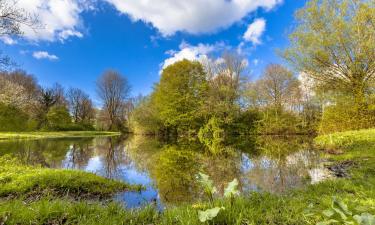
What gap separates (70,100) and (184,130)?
36.5 m

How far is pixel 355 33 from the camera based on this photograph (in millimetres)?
12844

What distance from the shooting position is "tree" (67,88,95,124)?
5247cm

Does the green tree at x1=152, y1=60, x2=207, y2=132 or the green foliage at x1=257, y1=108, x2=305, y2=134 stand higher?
the green tree at x1=152, y1=60, x2=207, y2=132

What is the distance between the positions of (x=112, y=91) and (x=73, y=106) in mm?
13673

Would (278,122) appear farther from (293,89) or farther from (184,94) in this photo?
(184,94)

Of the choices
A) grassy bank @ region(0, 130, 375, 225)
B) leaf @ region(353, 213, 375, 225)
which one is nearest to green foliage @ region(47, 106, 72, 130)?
grassy bank @ region(0, 130, 375, 225)

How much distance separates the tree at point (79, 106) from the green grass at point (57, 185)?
50426 millimetres

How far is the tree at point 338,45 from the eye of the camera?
1252 cm

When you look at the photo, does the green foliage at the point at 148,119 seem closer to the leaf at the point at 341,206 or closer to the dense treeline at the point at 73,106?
the dense treeline at the point at 73,106

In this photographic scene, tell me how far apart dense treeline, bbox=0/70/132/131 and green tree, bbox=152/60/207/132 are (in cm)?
2144

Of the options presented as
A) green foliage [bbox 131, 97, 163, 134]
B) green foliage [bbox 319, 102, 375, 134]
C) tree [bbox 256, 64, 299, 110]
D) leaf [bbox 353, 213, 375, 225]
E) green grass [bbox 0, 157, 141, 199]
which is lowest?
green grass [bbox 0, 157, 141, 199]

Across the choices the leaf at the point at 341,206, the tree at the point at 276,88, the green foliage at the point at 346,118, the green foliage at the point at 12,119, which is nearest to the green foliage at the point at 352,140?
the green foliage at the point at 346,118

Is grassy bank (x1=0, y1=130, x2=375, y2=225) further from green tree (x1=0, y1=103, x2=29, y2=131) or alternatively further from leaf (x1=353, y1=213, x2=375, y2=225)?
green tree (x1=0, y1=103, x2=29, y2=131)

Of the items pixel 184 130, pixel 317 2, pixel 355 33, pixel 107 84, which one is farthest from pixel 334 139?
pixel 107 84
